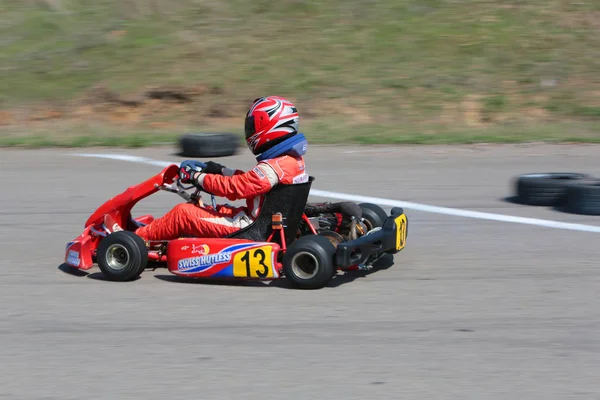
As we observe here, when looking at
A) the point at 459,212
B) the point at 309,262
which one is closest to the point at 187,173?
the point at 309,262

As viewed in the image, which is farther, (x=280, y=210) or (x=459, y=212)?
(x=459, y=212)

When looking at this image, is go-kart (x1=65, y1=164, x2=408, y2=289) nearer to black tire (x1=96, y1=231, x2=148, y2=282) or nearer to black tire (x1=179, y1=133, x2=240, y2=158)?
black tire (x1=96, y1=231, x2=148, y2=282)

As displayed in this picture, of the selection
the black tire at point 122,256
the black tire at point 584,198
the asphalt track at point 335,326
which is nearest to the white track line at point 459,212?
the asphalt track at point 335,326

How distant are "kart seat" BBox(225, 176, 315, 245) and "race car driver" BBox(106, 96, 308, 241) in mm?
51

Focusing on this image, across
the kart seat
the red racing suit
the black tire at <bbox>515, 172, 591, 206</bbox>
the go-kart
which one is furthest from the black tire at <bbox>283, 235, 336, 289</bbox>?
the black tire at <bbox>515, 172, 591, 206</bbox>

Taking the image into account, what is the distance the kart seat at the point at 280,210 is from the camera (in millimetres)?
6051

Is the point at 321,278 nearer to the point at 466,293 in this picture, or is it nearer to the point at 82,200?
the point at 466,293

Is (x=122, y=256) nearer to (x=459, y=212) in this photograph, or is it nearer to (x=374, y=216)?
(x=374, y=216)

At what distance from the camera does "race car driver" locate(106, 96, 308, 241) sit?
19.7 ft

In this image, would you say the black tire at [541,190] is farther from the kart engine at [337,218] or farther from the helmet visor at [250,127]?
the helmet visor at [250,127]

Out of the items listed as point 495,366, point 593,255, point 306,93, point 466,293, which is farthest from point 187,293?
point 306,93

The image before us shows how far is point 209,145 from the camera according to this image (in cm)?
1171

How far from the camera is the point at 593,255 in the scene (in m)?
6.88

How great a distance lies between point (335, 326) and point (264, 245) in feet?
3.20
